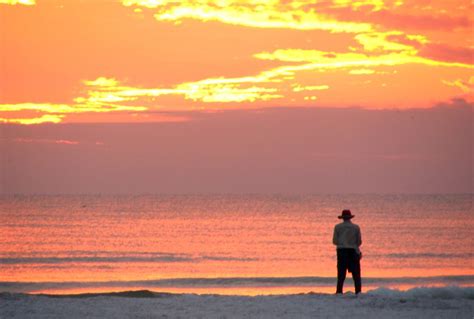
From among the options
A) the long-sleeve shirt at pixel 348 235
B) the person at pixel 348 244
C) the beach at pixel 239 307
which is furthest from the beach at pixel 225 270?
the long-sleeve shirt at pixel 348 235

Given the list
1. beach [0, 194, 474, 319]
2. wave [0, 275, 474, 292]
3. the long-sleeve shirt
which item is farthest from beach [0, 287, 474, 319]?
wave [0, 275, 474, 292]

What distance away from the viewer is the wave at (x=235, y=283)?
87.4 feet

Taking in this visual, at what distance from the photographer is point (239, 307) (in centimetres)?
1490

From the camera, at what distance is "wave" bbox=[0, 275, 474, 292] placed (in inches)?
1049

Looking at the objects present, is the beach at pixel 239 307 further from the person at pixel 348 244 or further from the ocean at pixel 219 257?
the ocean at pixel 219 257

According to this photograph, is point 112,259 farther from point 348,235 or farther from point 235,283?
point 348,235

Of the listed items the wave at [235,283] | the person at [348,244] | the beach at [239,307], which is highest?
the person at [348,244]

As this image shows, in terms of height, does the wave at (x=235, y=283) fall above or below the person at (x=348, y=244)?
below

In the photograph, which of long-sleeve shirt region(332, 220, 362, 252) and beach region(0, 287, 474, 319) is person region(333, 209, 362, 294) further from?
beach region(0, 287, 474, 319)

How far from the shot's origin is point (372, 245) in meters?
49.5

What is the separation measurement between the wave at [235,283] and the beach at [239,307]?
1004 cm

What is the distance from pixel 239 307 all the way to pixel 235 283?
12650 mm

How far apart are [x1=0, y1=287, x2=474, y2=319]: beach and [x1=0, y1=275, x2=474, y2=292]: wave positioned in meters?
10.0

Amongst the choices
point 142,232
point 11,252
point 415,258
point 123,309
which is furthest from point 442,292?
point 142,232
